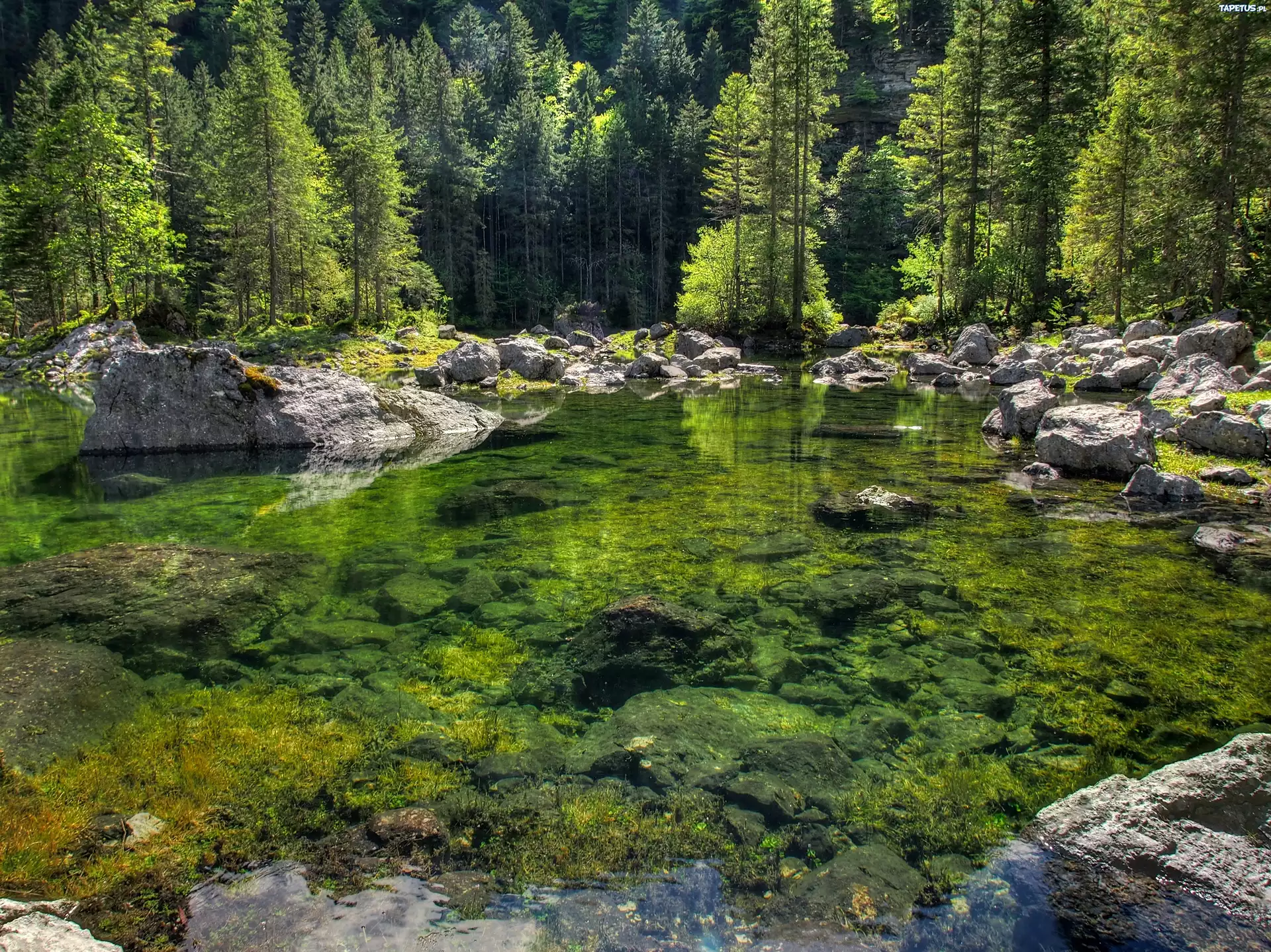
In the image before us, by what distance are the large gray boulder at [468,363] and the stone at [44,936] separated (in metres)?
28.2

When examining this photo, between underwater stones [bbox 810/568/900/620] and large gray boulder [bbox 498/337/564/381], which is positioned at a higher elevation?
large gray boulder [bbox 498/337/564/381]

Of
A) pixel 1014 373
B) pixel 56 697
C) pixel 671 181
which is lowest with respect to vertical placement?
pixel 56 697

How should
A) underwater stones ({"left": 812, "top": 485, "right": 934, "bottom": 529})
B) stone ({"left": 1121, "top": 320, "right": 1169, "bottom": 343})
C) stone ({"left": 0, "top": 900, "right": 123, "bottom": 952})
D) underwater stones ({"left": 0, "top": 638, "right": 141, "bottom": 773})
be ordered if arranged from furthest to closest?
stone ({"left": 1121, "top": 320, "right": 1169, "bottom": 343}) → underwater stones ({"left": 812, "top": 485, "right": 934, "bottom": 529}) → underwater stones ({"left": 0, "top": 638, "right": 141, "bottom": 773}) → stone ({"left": 0, "top": 900, "right": 123, "bottom": 952})

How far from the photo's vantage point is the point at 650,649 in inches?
232

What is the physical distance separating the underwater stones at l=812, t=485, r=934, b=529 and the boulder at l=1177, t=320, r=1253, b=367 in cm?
1352

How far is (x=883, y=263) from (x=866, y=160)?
12407 mm

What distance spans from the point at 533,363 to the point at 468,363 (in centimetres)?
315

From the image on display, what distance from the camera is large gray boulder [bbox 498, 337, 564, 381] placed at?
3225 cm

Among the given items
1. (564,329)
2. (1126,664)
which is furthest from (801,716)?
(564,329)

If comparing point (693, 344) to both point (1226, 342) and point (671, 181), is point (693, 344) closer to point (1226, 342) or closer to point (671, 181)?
point (1226, 342)

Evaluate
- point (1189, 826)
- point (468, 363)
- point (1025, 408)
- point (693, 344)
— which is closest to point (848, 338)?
point (693, 344)

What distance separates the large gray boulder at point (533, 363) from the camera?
1270 inches

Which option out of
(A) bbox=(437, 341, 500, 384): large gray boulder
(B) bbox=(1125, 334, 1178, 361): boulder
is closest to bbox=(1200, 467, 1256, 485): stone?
(B) bbox=(1125, 334, 1178, 361): boulder

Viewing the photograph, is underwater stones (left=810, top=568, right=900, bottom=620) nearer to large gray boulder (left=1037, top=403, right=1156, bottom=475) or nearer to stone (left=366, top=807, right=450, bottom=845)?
stone (left=366, top=807, right=450, bottom=845)
